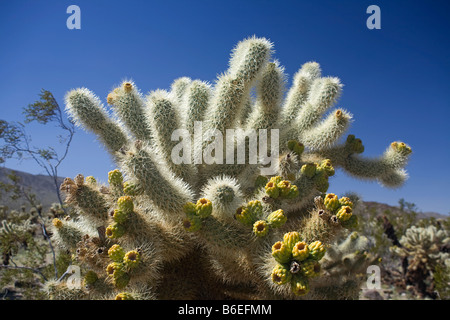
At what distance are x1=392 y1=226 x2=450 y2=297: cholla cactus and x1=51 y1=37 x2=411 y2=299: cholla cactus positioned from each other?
866 centimetres

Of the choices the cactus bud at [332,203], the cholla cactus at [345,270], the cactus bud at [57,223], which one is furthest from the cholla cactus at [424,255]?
the cactus bud at [57,223]

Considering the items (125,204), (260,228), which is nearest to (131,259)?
(125,204)

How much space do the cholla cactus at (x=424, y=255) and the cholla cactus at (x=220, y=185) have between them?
28.4ft

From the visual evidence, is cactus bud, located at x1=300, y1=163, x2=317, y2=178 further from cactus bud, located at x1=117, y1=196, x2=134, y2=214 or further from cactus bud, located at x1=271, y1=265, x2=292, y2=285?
cactus bud, located at x1=117, y1=196, x2=134, y2=214

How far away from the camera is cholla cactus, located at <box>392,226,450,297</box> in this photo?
33.5ft

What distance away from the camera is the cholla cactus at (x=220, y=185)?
2174 millimetres

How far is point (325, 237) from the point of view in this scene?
2154 millimetres

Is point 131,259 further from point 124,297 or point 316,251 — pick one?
point 316,251

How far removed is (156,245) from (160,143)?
38.5 inches

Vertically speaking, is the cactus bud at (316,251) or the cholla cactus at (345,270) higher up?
the cactus bud at (316,251)

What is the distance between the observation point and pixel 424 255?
1034 cm

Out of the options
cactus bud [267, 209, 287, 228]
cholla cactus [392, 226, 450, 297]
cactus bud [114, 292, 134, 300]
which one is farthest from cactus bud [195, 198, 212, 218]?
cholla cactus [392, 226, 450, 297]

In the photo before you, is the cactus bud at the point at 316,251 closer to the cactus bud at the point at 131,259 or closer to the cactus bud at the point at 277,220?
the cactus bud at the point at 277,220
